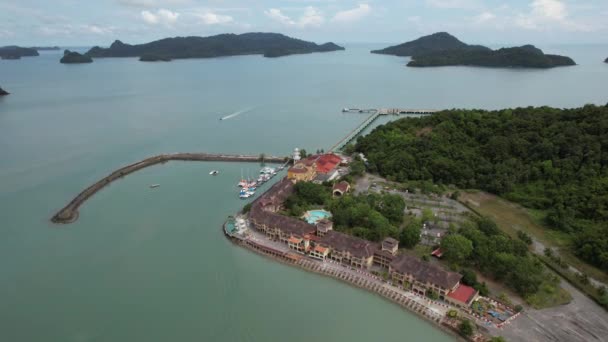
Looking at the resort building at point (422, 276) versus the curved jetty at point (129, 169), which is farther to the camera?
the curved jetty at point (129, 169)

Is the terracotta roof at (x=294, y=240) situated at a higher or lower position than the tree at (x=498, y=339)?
higher

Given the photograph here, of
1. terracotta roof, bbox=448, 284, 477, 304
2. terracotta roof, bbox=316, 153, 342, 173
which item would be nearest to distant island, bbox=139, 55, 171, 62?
terracotta roof, bbox=316, 153, 342, 173

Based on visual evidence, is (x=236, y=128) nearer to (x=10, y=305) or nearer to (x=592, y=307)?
(x=10, y=305)

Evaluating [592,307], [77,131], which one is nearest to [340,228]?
[592,307]

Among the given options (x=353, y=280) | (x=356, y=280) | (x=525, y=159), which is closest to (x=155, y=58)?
(x=525, y=159)

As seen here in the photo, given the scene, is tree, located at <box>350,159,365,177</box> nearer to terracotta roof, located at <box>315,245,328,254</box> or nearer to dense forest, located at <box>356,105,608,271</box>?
dense forest, located at <box>356,105,608,271</box>

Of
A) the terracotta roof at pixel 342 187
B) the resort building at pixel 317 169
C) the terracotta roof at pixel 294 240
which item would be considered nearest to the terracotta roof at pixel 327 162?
the resort building at pixel 317 169

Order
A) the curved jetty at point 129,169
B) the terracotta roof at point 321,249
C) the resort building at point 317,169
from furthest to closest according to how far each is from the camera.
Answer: the resort building at point 317,169, the curved jetty at point 129,169, the terracotta roof at point 321,249

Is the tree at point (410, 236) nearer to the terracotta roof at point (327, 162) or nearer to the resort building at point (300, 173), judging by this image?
the resort building at point (300, 173)
